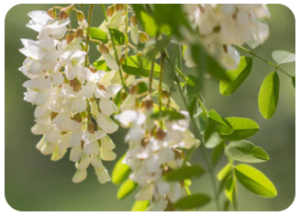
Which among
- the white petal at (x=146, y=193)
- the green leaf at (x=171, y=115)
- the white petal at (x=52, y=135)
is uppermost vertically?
the green leaf at (x=171, y=115)

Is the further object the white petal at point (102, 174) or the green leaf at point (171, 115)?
the white petal at point (102, 174)

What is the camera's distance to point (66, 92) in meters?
0.53

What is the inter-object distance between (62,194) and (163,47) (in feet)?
11.5

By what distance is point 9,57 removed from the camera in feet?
12.1

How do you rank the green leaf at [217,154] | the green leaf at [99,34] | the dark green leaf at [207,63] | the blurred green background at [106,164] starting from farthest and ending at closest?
the blurred green background at [106,164] → the green leaf at [99,34] → the green leaf at [217,154] → the dark green leaf at [207,63]

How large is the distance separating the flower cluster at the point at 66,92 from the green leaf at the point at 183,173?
132 mm

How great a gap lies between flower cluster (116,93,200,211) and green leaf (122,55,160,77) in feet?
0.34

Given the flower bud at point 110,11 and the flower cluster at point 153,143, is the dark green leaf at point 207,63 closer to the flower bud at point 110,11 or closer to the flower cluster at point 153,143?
the flower cluster at point 153,143

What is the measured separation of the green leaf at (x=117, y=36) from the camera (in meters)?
0.55

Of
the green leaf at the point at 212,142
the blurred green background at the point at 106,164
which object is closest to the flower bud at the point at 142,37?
the green leaf at the point at 212,142

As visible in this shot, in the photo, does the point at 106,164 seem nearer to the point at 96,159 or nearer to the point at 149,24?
the point at 96,159

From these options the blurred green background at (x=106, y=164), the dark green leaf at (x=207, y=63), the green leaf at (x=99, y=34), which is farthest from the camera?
the blurred green background at (x=106, y=164)

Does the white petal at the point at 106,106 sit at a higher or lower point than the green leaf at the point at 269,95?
higher

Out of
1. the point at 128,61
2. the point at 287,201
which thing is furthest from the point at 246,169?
the point at 287,201
